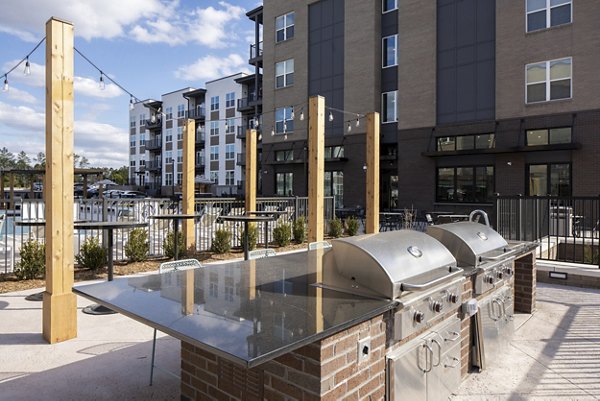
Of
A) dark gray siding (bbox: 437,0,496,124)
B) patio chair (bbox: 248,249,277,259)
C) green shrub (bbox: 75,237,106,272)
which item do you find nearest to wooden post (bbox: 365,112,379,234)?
patio chair (bbox: 248,249,277,259)

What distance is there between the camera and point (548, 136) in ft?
59.1

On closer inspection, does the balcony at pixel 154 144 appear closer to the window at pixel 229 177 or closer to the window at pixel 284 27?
the window at pixel 229 177

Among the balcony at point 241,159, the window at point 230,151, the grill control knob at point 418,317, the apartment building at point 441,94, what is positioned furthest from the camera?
the window at point 230,151

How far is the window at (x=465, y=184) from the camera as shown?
19641 mm

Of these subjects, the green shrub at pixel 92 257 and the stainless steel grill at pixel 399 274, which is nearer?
the stainless steel grill at pixel 399 274

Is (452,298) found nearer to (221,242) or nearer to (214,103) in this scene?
(221,242)

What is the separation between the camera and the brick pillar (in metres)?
5.67

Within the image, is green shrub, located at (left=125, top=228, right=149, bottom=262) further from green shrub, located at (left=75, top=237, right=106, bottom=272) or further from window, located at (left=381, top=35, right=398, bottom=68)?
window, located at (left=381, top=35, right=398, bottom=68)

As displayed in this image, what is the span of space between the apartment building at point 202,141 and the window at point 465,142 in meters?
22.7

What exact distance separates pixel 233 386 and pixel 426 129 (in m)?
20.5

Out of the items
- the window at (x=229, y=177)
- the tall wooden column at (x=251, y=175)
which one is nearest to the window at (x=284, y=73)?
the tall wooden column at (x=251, y=175)

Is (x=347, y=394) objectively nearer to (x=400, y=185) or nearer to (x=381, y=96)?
(x=400, y=185)

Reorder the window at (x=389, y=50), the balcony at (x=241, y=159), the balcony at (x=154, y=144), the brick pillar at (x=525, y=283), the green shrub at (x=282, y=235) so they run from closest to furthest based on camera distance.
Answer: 1. the brick pillar at (x=525, y=283)
2. the green shrub at (x=282, y=235)
3. the window at (x=389, y=50)
4. the balcony at (x=241, y=159)
5. the balcony at (x=154, y=144)

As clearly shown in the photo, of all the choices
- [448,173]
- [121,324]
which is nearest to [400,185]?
[448,173]
